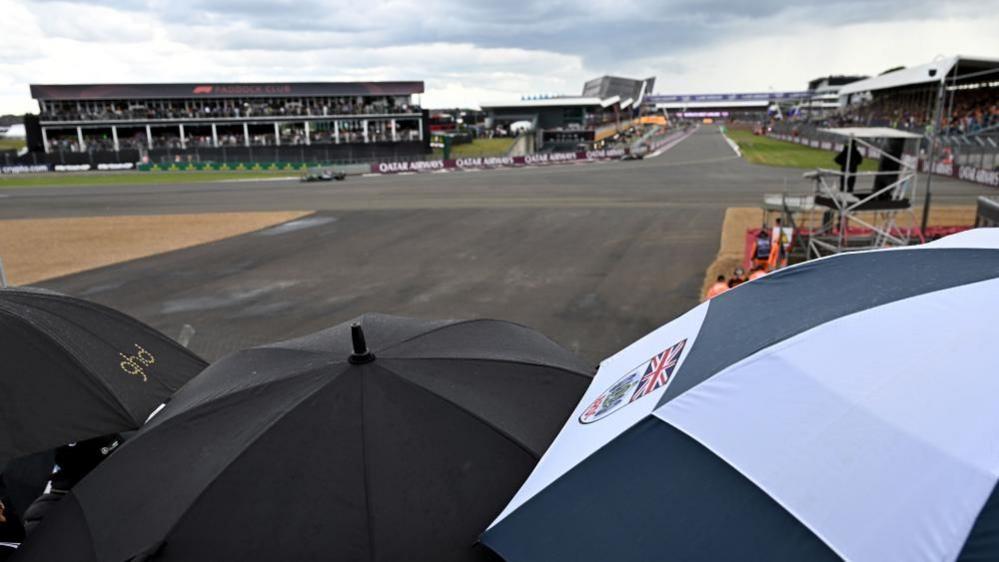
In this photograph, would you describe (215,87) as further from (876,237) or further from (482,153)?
(876,237)

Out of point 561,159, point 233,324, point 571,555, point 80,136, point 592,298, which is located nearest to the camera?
point 571,555

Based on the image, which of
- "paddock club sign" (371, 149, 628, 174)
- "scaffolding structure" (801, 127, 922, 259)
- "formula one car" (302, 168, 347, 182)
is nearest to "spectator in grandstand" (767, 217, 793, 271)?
"scaffolding structure" (801, 127, 922, 259)

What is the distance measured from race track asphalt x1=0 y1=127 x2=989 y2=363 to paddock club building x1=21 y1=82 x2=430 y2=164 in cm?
3517

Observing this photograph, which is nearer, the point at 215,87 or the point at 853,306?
the point at 853,306

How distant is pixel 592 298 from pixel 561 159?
45.0 metres

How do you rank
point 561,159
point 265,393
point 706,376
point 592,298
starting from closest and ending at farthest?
1. point 706,376
2. point 265,393
3. point 592,298
4. point 561,159

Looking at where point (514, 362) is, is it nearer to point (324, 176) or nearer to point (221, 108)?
point (324, 176)

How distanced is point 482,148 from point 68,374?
247 feet

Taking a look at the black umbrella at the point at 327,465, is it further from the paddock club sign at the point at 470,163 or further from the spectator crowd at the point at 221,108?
the spectator crowd at the point at 221,108

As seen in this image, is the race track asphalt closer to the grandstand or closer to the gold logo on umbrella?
the grandstand

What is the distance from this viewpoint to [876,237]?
14.4m

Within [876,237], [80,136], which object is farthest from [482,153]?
[876,237]

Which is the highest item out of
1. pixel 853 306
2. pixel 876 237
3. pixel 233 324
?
pixel 853 306

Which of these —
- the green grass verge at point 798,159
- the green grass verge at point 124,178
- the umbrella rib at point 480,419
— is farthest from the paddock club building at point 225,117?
the umbrella rib at point 480,419
